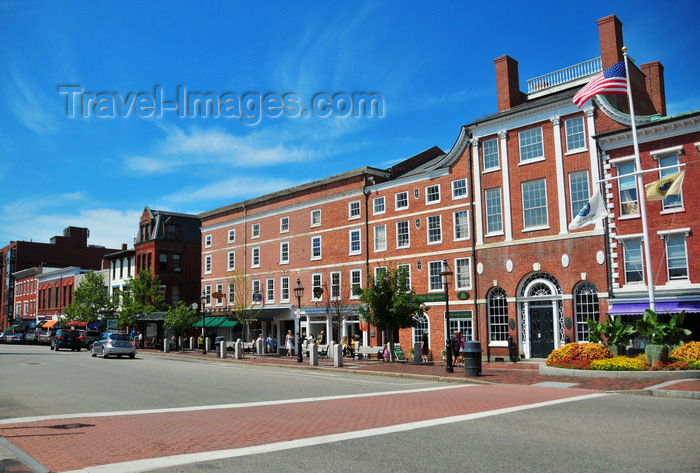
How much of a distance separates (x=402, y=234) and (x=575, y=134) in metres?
12.3

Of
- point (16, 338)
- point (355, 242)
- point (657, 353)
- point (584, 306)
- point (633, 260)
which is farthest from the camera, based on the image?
point (16, 338)

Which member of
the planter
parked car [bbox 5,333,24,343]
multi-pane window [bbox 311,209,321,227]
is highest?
multi-pane window [bbox 311,209,321,227]

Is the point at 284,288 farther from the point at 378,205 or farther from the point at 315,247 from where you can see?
the point at 378,205

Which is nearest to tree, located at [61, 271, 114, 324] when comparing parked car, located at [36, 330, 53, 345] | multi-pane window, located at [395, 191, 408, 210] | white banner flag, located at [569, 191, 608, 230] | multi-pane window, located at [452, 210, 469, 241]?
parked car, located at [36, 330, 53, 345]

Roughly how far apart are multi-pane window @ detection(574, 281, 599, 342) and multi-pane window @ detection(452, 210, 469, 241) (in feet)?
23.6

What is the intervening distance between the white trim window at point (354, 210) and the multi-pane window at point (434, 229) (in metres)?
6.21

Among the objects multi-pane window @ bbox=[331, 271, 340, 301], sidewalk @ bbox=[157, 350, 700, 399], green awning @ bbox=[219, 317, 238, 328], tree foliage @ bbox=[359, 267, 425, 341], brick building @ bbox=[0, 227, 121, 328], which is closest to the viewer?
sidewalk @ bbox=[157, 350, 700, 399]

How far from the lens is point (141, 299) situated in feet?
177

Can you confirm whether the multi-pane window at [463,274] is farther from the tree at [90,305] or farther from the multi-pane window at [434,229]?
the tree at [90,305]

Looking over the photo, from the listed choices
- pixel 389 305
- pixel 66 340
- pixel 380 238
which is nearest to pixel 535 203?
pixel 389 305

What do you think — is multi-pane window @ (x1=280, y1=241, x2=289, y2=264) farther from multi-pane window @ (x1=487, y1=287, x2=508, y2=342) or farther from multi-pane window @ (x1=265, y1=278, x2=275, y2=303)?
multi-pane window @ (x1=487, y1=287, x2=508, y2=342)

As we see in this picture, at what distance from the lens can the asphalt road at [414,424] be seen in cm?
764

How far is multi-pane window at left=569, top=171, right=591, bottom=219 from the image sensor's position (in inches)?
1139

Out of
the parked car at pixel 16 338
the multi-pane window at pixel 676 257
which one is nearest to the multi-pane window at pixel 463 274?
the multi-pane window at pixel 676 257
